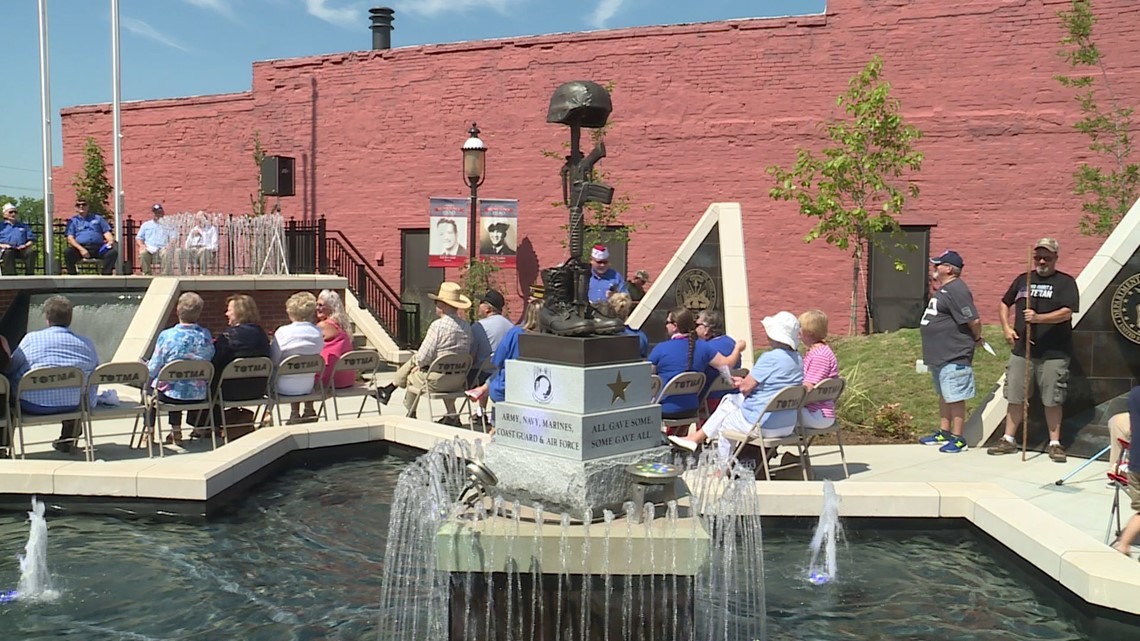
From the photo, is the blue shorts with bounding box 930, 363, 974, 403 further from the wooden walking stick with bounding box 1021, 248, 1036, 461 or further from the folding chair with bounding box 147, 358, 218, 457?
the folding chair with bounding box 147, 358, 218, 457

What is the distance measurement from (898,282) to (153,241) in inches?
509

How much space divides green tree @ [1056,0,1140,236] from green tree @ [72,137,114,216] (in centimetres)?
2006

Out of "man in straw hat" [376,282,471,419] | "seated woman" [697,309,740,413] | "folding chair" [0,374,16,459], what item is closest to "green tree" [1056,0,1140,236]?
"seated woman" [697,309,740,413]

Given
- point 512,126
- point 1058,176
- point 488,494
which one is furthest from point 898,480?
point 512,126

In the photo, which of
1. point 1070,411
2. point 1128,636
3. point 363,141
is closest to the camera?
point 1128,636

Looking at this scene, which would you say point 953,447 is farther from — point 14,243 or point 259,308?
point 14,243

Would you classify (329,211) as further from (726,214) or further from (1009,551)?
(1009,551)

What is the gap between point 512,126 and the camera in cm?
1891

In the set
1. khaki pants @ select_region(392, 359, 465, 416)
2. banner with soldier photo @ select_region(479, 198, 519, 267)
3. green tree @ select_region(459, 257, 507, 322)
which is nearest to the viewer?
khaki pants @ select_region(392, 359, 465, 416)

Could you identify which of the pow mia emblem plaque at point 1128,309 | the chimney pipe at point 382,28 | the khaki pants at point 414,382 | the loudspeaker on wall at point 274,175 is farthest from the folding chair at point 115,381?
the chimney pipe at point 382,28

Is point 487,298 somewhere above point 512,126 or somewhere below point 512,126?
below

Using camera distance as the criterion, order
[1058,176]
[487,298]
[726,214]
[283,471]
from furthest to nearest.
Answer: [1058,176] → [726,214] → [487,298] → [283,471]

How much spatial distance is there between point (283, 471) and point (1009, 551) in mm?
5377

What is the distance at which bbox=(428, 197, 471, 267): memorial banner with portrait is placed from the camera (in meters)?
16.5
